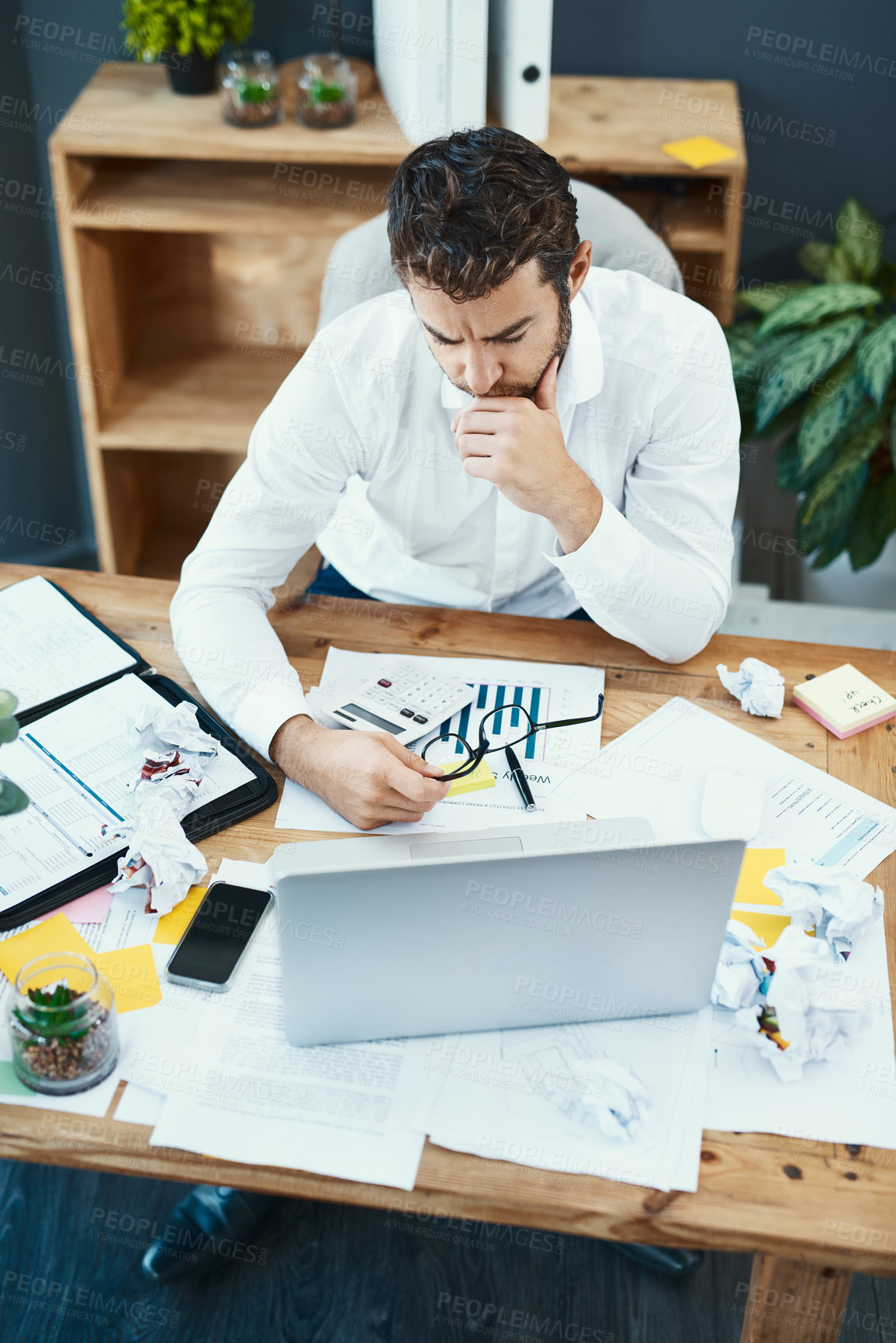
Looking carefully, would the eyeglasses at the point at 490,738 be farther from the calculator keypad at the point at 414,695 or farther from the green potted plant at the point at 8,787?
the green potted plant at the point at 8,787

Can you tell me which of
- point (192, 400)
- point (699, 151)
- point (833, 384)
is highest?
point (699, 151)

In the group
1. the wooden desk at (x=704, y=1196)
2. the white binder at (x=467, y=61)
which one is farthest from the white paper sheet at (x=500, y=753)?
the white binder at (x=467, y=61)

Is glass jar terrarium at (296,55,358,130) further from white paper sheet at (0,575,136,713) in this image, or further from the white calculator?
the white calculator

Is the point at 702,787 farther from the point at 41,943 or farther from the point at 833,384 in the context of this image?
the point at 833,384

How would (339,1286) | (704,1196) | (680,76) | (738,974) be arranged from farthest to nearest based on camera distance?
(680,76)
(339,1286)
(738,974)
(704,1196)

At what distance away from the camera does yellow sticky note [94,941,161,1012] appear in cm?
94

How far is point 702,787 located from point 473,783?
23 cm

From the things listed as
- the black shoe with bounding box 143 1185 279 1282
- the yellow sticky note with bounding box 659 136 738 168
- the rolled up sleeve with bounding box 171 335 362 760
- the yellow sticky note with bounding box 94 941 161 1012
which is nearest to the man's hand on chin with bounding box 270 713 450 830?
the rolled up sleeve with bounding box 171 335 362 760

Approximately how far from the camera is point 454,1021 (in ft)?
3.00

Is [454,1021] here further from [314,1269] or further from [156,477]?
[156,477]

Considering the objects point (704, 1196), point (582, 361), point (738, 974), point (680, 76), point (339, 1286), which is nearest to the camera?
point (704, 1196)

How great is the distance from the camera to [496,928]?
0.86 meters

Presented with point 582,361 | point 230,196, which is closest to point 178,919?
point 582,361

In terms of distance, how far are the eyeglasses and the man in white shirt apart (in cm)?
5
